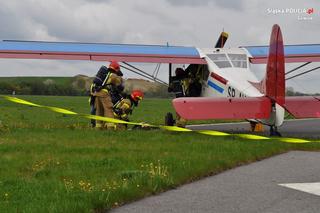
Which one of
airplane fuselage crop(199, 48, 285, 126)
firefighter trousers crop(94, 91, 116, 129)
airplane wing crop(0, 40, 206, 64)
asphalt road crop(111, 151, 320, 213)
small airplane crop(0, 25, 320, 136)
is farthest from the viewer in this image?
airplane wing crop(0, 40, 206, 64)

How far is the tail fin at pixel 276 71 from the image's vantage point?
11164 mm

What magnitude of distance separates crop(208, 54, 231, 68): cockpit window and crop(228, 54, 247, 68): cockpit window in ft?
0.50

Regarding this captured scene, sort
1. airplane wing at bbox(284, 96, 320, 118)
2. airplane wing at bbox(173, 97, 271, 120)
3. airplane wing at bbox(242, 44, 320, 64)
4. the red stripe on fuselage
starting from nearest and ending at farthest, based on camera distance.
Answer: airplane wing at bbox(173, 97, 271, 120) → airplane wing at bbox(284, 96, 320, 118) → the red stripe on fuselage → airplane wing at bbox(242, 44, 320, 64)

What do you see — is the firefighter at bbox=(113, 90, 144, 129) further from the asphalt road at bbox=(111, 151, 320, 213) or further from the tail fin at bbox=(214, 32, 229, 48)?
the asphalt road at bbox=(111, 151, 320, 213)

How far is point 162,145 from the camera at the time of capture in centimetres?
1027

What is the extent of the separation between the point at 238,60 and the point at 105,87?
13.4 ft

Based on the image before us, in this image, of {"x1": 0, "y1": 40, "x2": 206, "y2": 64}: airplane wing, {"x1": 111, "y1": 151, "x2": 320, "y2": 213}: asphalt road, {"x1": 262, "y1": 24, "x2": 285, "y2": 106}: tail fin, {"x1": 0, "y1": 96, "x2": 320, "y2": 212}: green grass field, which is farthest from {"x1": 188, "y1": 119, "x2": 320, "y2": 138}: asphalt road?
{"x1": 111, "y1": 151, "x2": 320, "y2": 213}: asphalt road

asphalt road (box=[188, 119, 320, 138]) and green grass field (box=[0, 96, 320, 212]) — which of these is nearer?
green grass field (box=[0, 96, 320, 212])

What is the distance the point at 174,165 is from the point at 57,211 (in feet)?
9.66

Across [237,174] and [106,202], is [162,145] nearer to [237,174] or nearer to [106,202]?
[237,174]

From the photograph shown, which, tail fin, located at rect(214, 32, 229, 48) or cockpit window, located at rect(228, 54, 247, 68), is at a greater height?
tail fin, located at rect(214, 32, 229, 48)

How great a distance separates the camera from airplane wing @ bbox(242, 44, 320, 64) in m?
16.8

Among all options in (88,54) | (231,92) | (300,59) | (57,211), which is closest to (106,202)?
(57,211)

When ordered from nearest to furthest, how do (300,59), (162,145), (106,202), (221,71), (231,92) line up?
(106,202) → (162,145) → (231,92) → (221,71) → (300,59)
